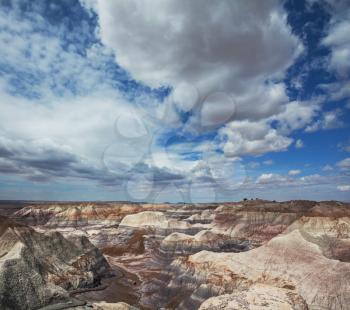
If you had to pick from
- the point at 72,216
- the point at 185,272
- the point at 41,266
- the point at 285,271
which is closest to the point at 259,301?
the point at 285,271

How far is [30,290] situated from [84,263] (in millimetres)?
21230

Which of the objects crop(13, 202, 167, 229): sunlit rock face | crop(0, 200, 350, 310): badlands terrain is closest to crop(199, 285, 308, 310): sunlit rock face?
crop(0, 200, 350, 310): badlands terrain

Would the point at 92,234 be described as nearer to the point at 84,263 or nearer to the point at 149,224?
the point at 149,224

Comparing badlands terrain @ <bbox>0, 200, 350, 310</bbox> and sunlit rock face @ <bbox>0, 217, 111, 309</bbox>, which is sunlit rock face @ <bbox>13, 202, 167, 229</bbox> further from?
sunlit rock face @ <bbox>0, 217, 111, 309</bbox>

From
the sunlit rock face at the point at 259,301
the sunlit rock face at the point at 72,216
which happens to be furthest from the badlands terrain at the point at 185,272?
the sunlit rock face at the point at 72,216

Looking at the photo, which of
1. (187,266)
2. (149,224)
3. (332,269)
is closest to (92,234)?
(149,224)

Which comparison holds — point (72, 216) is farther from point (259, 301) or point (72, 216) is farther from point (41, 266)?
point (259, 301)

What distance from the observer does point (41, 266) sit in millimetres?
42812

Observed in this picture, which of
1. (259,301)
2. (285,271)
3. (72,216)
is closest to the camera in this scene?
(259,301)

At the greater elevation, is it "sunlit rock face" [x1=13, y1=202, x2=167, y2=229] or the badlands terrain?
"sunlit rock face" [x1=13, y1=202, x2=167, y2=229]

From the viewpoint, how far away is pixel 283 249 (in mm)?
38750

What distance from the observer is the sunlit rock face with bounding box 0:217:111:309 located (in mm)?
31234

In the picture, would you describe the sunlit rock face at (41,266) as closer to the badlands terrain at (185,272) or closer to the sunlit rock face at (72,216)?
the badlands terrain at (185,272)

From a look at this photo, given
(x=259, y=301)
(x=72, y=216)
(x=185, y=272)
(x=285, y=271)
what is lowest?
(x=185, y=272)
